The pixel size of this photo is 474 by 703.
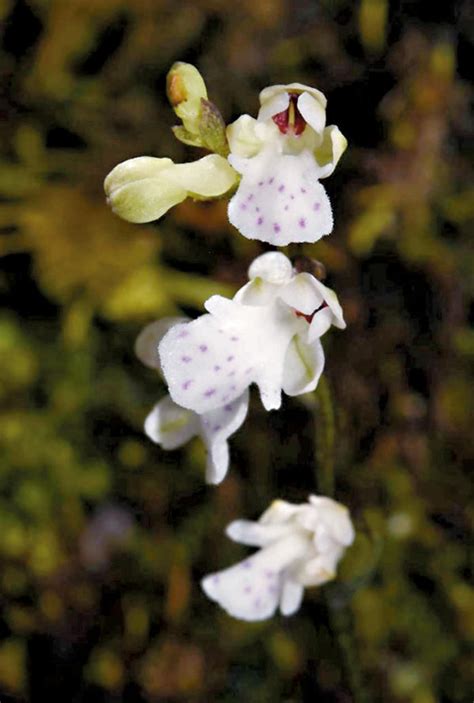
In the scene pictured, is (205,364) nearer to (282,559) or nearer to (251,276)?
(251,276)

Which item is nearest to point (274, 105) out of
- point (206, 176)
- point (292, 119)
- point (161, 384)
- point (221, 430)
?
point (292, 119)

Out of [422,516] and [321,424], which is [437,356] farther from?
[321,424]

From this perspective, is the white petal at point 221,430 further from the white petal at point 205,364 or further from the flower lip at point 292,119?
the flower lip at point 292,119

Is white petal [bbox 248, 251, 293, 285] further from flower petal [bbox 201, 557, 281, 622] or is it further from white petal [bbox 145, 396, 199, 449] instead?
flower petal [bbox 201, 557, 281, 622]

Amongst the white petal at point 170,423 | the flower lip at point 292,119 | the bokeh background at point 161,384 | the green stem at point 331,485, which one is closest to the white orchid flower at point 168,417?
the white petal at point 170,423

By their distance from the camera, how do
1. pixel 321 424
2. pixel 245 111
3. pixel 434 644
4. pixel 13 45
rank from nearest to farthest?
pixel 321 424, pixel 434 644, pixel 245 111, pixel 13 45

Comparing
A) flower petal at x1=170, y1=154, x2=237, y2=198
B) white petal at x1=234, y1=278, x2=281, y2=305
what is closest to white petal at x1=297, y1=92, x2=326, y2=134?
flower petal at x1=170, y1=154, x2=237, y2=198

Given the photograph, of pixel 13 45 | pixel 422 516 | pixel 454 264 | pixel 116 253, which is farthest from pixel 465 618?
pixel 13 45
